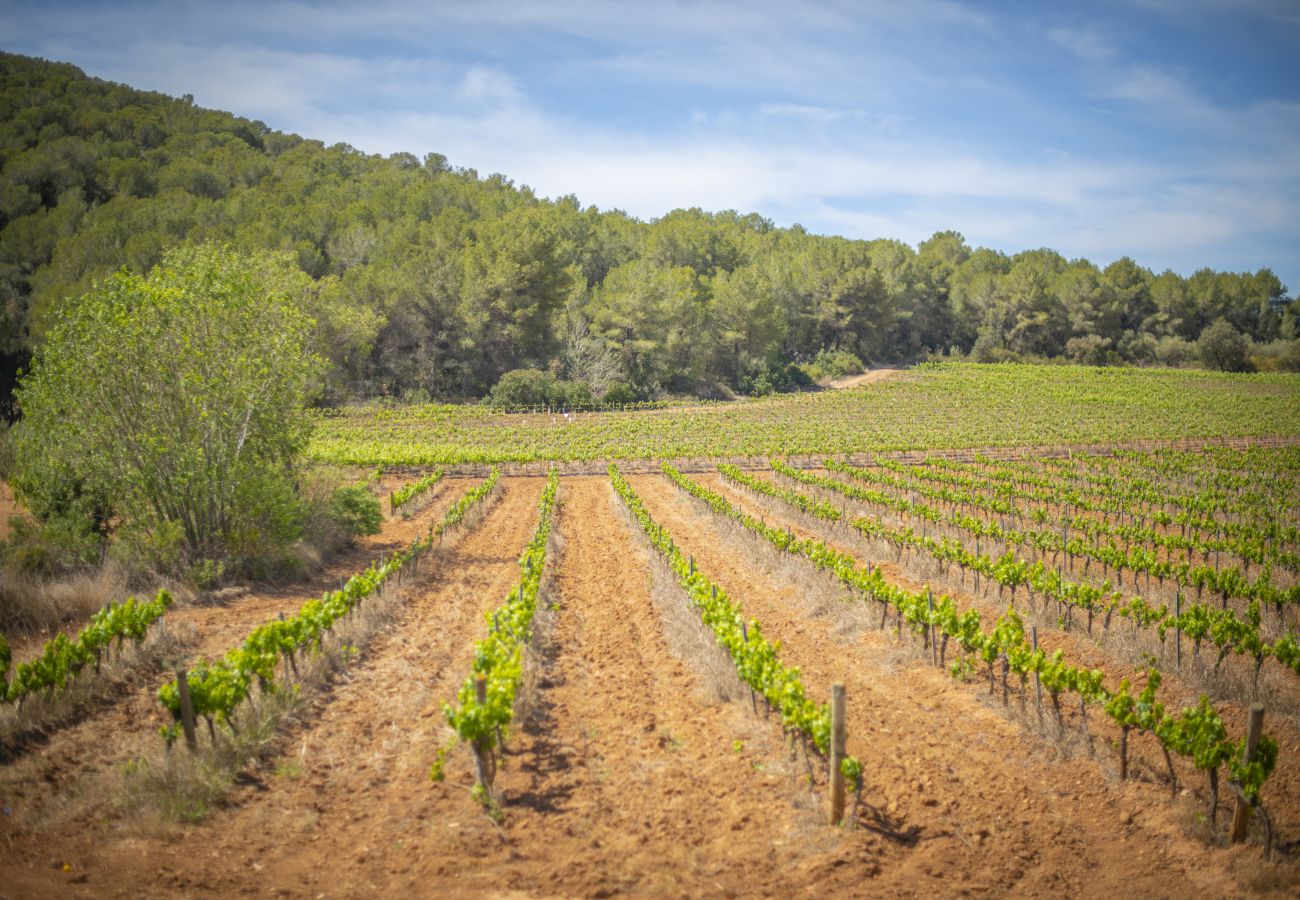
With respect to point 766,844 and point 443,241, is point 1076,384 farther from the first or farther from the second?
point 766,844

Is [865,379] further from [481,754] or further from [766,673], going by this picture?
[481,754]

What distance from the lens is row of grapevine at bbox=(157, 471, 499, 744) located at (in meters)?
7.47

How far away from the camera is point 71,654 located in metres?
8.40

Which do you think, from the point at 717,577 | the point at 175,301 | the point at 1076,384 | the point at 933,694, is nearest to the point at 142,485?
the point at 175,301

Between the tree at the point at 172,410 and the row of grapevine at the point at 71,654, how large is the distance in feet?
13.6

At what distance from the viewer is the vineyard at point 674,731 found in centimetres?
622

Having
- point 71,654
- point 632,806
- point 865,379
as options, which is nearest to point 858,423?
point 865,379

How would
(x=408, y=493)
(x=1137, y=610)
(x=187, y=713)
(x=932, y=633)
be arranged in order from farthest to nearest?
1. (x=408, y=493)
2. (x=1137, y=610)
3. (x=932, y=633)
4. (x=187, y=713)

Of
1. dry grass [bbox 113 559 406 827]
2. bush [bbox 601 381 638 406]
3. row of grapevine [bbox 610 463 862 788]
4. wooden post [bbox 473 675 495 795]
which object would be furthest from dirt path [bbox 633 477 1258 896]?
bush [bbox 601 381 638 406]

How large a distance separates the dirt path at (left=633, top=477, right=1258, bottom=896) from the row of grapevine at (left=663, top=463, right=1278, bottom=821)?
574mm

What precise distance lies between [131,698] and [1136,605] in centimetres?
1366

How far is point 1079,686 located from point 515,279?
56.9 meters

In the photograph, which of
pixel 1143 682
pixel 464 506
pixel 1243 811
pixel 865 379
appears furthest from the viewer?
pixel 865 379

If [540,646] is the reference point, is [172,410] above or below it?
above
